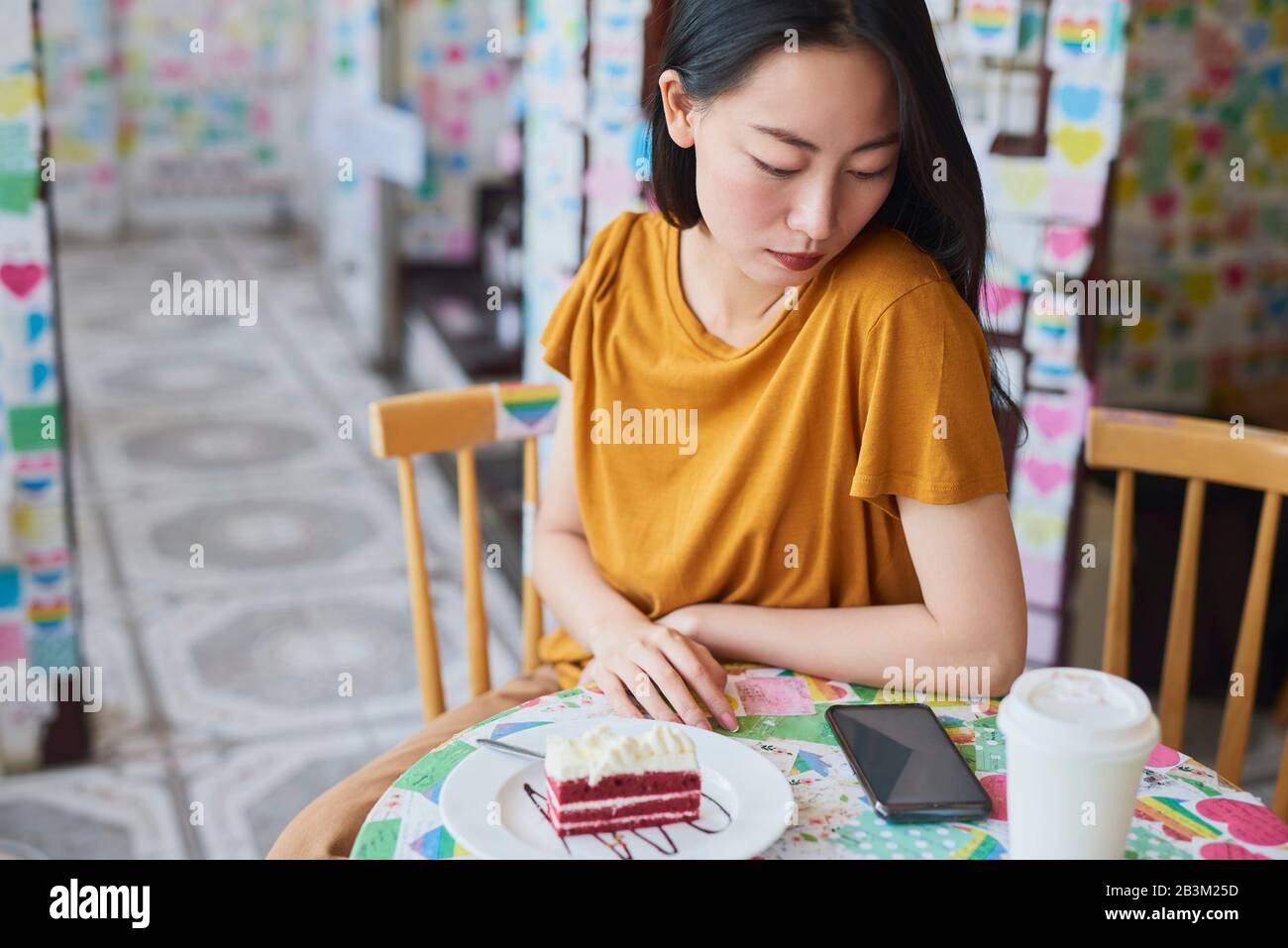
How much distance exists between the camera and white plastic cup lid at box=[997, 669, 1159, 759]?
820 mm

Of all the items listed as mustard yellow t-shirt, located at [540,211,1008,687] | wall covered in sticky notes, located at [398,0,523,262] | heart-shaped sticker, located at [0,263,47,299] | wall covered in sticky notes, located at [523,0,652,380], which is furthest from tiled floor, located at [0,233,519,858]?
mustard yellow t-shirt, located at [540,211,1008,687]

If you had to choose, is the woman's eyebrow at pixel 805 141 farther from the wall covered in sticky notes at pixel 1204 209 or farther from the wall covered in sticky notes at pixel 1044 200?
the wall covered in sticky notes at pixel 1204 209

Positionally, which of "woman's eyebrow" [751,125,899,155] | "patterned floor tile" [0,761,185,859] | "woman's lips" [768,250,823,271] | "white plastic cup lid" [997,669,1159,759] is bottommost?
"patterned floor tile" [0,761,185,859]

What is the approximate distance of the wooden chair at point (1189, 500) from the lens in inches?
56.8

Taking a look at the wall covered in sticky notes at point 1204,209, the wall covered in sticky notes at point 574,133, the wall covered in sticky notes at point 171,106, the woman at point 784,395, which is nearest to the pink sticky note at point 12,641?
the wall covered in sticky notes at point 574,133

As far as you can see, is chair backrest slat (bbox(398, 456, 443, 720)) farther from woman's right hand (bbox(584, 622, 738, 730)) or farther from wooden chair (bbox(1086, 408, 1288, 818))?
wooden chair (bbox(1086, 408, 1288, 818))

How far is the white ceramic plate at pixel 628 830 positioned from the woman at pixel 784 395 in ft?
0.38

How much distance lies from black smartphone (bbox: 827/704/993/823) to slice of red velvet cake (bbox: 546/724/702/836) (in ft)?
0.48

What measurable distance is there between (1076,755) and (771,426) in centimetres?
51

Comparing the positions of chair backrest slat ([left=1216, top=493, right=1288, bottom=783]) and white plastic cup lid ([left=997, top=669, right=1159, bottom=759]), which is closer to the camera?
white plastic cup lid ([left=997, top=669, right=1159, bottom=759])

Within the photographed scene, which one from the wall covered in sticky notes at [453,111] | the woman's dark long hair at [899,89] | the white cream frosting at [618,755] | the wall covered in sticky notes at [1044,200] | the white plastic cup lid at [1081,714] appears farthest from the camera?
the wall covered in sticky notes at [453,111]

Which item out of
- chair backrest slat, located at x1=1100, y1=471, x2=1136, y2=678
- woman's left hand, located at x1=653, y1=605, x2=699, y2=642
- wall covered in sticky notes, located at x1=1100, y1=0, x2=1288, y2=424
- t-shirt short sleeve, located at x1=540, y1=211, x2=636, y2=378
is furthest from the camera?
wall covered in sticky notes, located at x1=1100, y1=0, x2=1288, y2=424

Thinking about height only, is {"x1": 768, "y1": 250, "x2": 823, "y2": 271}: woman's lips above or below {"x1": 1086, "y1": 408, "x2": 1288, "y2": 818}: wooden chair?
above
